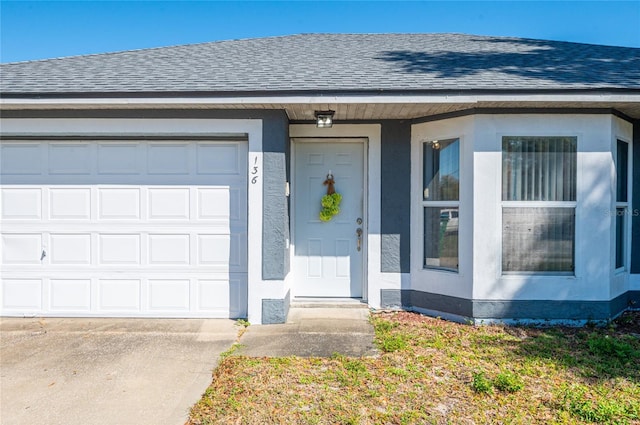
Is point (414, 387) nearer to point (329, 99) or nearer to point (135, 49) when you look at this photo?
point (329, 99)

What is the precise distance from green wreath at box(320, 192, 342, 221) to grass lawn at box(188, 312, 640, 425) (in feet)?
6.57

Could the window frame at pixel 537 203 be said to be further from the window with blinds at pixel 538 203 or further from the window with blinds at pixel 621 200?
the window with blinds at pixel 621 200

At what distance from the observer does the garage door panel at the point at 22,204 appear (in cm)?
538

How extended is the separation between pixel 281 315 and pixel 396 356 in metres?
1.69

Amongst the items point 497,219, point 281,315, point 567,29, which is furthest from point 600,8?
point 281,315

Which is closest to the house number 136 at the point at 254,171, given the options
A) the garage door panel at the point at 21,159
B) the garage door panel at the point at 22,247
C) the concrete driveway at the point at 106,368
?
the concrete driveway at the point at 106,368

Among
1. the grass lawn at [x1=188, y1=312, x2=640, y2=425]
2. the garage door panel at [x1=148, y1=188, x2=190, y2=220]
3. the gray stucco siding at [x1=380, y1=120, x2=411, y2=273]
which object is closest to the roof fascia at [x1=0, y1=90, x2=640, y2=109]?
the gray stucco siding at [x1=380, y1=120, x2=411, y2=273]

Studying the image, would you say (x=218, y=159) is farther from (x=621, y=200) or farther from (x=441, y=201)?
(x=621, y=200)

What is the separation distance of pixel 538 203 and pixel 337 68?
321cm

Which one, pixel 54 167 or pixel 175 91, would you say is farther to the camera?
pixel 54 167

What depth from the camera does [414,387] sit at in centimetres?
335

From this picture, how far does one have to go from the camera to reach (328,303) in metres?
5.81

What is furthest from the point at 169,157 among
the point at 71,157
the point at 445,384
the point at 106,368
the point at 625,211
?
the point at 625,211

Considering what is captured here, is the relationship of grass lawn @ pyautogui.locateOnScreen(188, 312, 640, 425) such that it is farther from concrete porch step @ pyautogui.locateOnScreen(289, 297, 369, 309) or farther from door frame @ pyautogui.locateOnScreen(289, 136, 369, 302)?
door frame @ pyautogui.locateOnScreen(289, 136, 369, 302)
